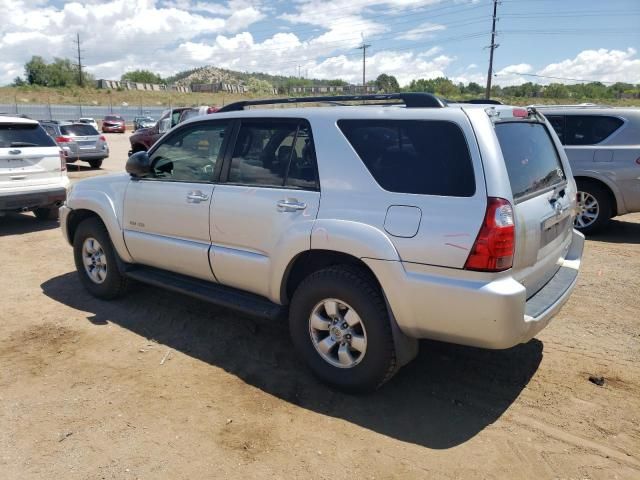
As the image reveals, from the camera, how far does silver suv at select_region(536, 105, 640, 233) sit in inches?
290

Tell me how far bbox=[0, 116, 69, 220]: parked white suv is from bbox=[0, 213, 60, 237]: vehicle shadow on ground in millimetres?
455

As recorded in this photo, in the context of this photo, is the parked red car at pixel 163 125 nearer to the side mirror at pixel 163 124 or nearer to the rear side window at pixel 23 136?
the side mirror at pixel 163 124

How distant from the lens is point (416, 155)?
3113 mm

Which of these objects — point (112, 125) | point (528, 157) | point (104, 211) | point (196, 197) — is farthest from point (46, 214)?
point (112, 125)

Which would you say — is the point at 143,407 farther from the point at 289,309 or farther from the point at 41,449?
the point at 289,309

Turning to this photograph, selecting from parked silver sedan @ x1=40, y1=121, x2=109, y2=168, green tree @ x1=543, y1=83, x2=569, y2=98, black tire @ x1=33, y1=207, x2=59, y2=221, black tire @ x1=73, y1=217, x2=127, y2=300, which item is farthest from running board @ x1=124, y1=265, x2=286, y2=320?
green tree @ x1=543, y1=83, x2=569, y2=98

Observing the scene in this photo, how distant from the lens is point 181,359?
404 centimetres

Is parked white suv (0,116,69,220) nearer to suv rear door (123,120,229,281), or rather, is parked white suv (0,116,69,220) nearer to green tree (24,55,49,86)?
suv rear door (123,120,229,281)

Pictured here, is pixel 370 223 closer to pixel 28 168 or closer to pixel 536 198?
pixel 536 198

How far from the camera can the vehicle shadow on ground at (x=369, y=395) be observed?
10.5 ft

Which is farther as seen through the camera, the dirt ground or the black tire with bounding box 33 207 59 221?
the black tire with bounding box 33 207 59 221

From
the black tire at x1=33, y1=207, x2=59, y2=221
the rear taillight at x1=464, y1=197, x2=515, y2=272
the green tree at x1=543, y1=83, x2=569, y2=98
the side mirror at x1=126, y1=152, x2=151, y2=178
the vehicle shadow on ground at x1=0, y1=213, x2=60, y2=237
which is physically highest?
the green tree at x1=543, y1=83, x2=569, y2=98

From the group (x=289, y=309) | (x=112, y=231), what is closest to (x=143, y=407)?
(x=289, y=309)

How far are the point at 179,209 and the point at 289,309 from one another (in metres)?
1.30
